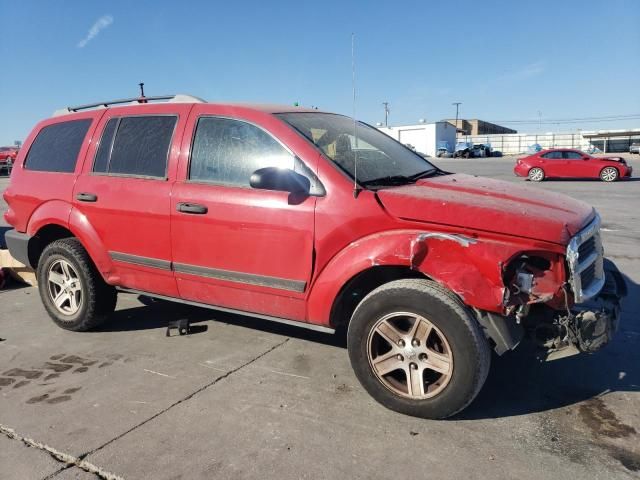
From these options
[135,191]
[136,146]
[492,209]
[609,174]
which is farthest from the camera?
[609,174]

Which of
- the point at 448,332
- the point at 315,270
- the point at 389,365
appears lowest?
the point at 389,365

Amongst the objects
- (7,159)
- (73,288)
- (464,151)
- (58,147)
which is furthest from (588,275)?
(464,151)

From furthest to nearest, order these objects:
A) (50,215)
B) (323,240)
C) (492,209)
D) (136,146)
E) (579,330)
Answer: (50,215), (136,146), (323,240), (492,209), (579,330)

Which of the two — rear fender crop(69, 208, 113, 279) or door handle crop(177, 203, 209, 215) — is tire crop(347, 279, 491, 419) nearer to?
door handle crop(177, 203, 209, 215)

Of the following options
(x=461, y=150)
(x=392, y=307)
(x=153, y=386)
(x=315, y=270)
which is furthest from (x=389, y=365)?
(x=461, y=150)

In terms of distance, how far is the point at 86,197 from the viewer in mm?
4176

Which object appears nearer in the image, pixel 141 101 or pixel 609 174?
pixel 141 101

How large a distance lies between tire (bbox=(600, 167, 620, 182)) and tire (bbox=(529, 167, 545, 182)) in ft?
7.44

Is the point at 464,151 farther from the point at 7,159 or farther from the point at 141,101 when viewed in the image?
the point at 141,101

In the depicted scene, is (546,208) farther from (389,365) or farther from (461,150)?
(461,150)

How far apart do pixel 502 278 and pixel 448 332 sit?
0.41 meters

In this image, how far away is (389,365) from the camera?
121 inches

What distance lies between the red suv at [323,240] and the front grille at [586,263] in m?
0.01

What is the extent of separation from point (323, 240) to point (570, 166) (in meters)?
21.6
